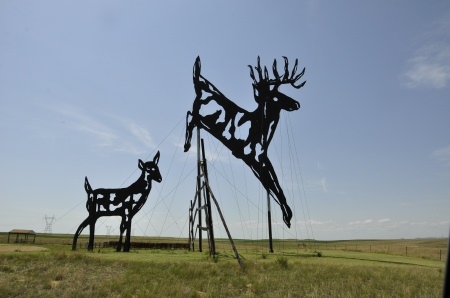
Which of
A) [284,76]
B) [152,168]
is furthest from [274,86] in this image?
[152,168]

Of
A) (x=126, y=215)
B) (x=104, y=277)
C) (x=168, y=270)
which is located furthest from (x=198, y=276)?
(x=126, y=215)

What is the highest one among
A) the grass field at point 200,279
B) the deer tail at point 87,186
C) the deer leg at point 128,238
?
the deer tail at point 87,186

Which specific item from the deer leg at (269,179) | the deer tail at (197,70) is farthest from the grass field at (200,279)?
the deer tail at (197,70)

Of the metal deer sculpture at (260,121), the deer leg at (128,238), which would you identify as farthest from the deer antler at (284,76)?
the deer leg at (128,238)

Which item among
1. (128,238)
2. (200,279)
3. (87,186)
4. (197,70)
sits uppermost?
(197,70)

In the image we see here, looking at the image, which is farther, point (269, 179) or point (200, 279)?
point (269, 179)

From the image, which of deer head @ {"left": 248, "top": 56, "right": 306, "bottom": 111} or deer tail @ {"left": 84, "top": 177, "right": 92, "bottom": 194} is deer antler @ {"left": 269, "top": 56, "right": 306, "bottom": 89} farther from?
deer tail @ {"left": 84, "top": 177, "right": 92, "bottom": 194}

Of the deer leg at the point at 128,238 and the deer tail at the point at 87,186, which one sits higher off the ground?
the deer tail at the point at 87,186

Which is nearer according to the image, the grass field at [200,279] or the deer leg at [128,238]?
the grass field at [200,279]

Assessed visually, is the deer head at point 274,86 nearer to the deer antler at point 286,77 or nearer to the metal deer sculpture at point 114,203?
the deer antler at point 286,77

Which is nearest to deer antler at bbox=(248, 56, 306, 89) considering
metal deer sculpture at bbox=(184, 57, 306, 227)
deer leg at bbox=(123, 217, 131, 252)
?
metal deer sculpture at bbox=(184, 57, 306, 227)

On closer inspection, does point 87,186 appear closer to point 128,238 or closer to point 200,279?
point 128,238

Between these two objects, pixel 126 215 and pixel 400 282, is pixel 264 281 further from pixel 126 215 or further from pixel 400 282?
pixel 126 215

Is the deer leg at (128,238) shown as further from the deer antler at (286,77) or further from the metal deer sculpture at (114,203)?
the deer antler at (286,77)
